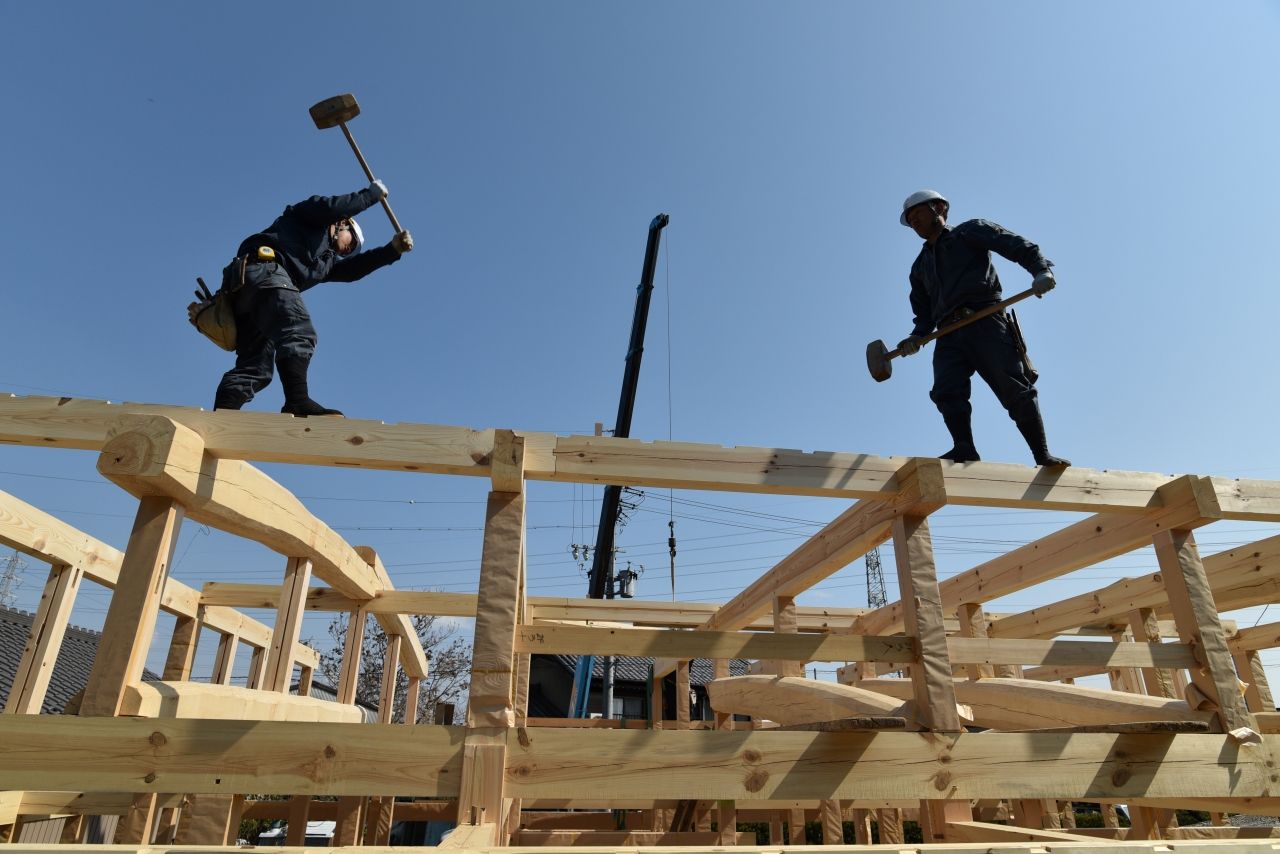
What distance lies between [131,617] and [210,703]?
49cm

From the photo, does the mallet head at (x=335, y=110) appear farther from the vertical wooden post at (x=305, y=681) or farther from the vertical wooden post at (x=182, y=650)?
the vertical wooden post at (x=305, y=681)

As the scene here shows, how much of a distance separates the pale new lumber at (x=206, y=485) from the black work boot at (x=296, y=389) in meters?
0.39

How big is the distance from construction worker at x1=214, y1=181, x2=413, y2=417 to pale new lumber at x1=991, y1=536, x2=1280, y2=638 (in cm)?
631

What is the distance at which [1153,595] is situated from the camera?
5820mm

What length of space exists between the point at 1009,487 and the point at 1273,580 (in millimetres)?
3513

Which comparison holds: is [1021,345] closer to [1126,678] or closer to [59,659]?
[1126,678]

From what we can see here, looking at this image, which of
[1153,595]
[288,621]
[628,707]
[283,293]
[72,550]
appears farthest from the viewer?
[628,707]

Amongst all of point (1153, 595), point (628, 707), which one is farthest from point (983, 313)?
point (628, 707)

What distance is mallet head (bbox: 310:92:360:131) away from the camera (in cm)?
530

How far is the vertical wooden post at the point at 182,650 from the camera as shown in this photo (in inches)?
203

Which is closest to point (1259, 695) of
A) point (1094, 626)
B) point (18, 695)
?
point (1094, 626)

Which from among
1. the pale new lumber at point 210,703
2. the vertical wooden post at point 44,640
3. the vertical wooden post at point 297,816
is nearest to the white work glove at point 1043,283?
the pale new lumber at point 210,703

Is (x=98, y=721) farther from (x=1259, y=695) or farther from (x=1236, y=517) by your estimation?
(x=1259, y=695)

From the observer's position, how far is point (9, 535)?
13.0 ft
